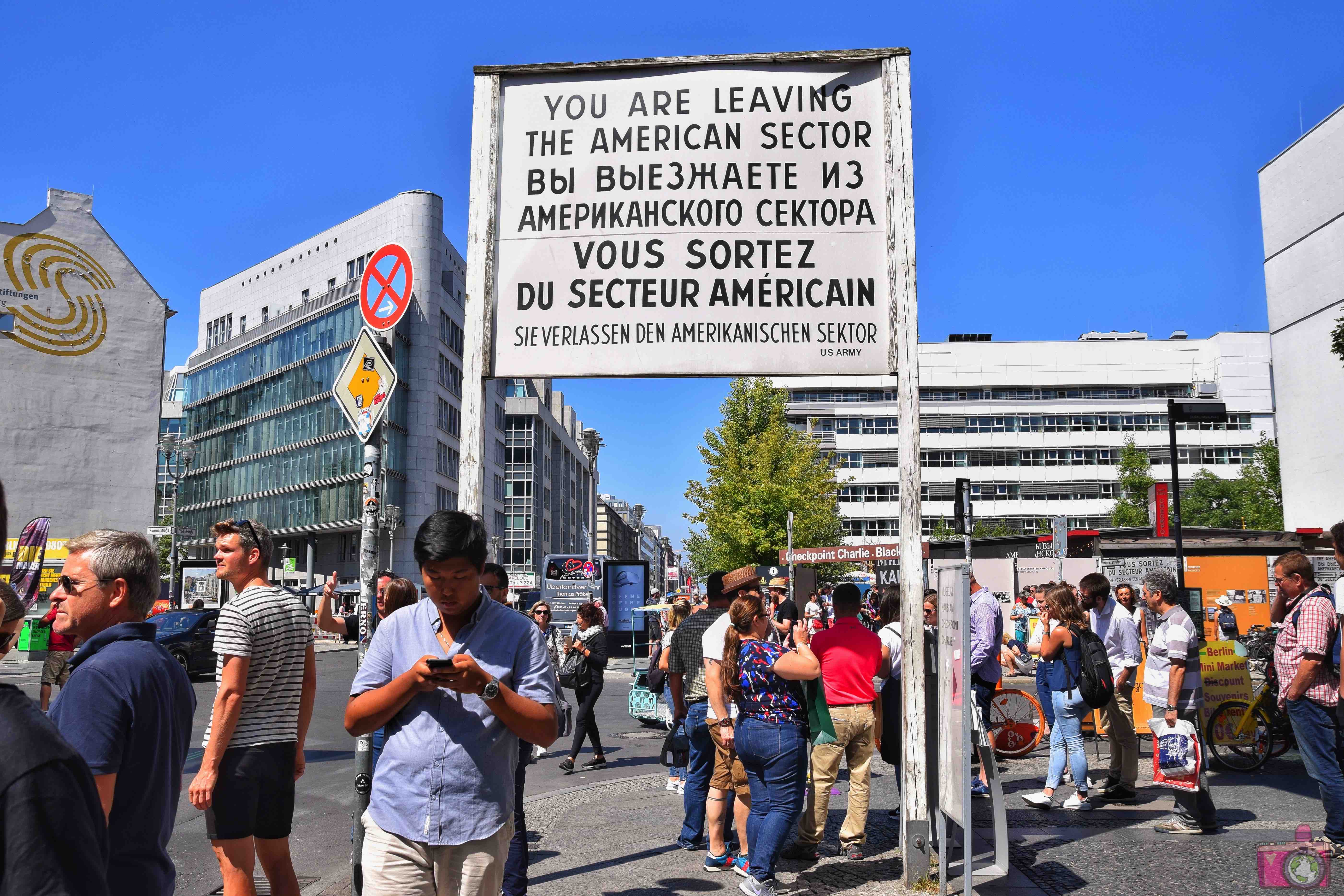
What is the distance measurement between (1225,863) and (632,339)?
4.96 m

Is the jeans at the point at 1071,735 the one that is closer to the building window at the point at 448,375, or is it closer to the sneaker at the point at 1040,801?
the sneaker at the point at 1040,801

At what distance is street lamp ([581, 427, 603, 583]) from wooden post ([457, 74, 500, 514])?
14848 cm

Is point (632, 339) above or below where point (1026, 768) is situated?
above

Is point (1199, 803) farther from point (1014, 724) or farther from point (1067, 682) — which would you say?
point (1014, 724)

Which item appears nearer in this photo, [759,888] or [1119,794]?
[759,888]

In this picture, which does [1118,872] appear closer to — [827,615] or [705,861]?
[705,861]

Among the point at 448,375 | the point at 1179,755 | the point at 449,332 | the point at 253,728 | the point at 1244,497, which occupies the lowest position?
the point at 1179,755

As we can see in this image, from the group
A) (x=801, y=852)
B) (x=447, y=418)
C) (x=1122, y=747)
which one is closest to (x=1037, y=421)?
(x=447, y=418)

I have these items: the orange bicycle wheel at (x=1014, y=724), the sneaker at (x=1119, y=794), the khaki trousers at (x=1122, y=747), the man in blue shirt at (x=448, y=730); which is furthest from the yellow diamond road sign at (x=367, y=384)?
the orange bicycle wheel at (x=1014, y=724)

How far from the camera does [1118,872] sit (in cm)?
649

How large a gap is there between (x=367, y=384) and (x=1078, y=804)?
642 centimetres

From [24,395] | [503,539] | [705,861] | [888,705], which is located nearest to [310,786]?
[705,861]

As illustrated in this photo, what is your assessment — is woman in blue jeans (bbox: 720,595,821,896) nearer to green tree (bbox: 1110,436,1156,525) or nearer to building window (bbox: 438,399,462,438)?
building window (bbox: 438,399,462,438)

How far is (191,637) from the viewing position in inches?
876
